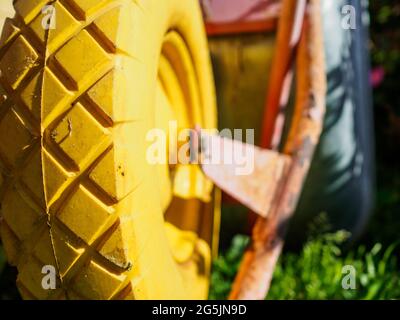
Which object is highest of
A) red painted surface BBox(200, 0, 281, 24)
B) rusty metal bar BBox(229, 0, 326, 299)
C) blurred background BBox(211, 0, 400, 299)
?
red painted surface BBox(200, 0, 281, 24)

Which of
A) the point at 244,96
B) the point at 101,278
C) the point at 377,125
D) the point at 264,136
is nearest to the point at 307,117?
the point at 264,136

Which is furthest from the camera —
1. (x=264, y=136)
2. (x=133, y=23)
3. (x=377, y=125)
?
(x=377, y=125)

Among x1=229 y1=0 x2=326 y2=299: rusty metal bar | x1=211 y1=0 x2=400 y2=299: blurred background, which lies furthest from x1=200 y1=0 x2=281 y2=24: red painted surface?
x1=211 y1=0 x2=400 y2=299: blurred background

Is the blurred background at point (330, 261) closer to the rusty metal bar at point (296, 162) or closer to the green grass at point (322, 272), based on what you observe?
the green grass at point (322, 272)

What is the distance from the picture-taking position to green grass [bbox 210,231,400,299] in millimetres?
1561

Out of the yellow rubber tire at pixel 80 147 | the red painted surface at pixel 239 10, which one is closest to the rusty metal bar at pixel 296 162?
the red painted surface at pixel 239 10

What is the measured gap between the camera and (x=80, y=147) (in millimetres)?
826

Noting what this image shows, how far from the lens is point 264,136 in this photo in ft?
4.69

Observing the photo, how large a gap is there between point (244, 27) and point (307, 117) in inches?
14.7

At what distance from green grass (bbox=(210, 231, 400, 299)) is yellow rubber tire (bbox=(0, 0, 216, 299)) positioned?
0.73 meters

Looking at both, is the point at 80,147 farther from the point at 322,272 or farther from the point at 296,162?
the point at 322,272

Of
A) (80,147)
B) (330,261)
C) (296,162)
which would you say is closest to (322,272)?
(330,261)

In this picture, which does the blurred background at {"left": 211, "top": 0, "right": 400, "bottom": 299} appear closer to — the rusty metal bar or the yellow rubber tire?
the rusty metal bar
